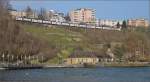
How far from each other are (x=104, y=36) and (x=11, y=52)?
254ft

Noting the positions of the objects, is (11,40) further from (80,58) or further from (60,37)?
(60,37)

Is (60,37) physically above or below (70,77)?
above

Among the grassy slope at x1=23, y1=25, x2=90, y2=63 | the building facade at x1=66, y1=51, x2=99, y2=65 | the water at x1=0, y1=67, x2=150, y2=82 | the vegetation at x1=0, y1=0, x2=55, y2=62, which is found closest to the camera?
the water at x1=0, y1=67, x2=150, y2=82

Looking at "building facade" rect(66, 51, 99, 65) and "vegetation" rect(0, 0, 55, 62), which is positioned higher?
"vegetation" rect(0, 0, 55, 62)

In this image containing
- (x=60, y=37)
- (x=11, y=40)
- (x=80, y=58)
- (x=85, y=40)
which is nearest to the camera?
(x=11, y=40)

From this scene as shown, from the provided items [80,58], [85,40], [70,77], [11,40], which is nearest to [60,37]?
[85,40]

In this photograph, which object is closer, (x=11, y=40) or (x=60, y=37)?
(x=11, y=40)

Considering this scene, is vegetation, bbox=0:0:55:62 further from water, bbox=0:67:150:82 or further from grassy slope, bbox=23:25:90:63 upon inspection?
water, bbox=0:67:150:82

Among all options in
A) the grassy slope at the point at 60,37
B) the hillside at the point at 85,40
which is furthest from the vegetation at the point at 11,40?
the hillside at the point at 85,40

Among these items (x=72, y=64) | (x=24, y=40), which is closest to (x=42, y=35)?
(x=72, y=64)

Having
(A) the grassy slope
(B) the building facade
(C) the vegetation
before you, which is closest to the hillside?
(A) the grassy slope

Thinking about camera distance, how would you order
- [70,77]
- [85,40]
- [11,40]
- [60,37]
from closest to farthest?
[70,77]
[11,40]
[60,37]
[85,40]

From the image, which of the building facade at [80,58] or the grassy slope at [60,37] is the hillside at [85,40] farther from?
the building facade at [80,58]

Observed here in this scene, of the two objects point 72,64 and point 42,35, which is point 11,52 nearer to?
point 72,64
